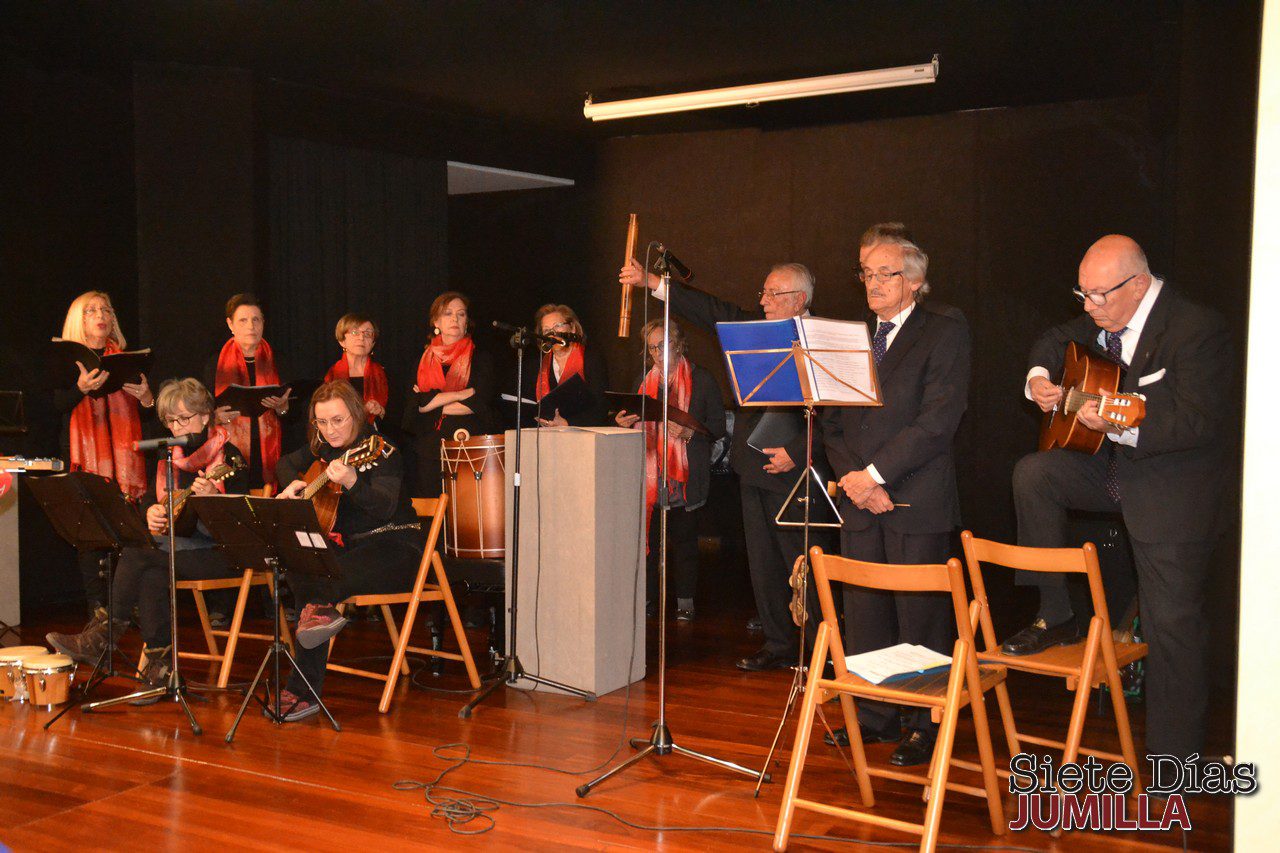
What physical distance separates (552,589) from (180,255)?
11.8ft

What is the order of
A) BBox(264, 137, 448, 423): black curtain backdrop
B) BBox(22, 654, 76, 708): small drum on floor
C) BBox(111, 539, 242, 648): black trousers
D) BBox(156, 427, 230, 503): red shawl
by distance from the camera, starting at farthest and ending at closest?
BBox(264, 137, 448, 423): black curtain backdrop → BBox(156, 427, 230, 503): red shawl → BBox(111, 539, 242, 648): black trousers → BBox(22, 654, 76, 708): small drum on floor

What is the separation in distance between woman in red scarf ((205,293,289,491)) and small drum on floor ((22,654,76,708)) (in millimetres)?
1734

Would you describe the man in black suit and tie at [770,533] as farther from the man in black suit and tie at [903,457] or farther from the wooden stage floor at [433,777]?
the man in black suit and tie at [903,457]

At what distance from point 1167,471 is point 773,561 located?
2.11 m

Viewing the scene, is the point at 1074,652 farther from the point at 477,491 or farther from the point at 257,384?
the point at 257,384

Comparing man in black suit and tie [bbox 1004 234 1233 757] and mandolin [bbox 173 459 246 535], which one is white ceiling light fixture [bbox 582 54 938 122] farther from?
mandolin [bbox 173 459 246 535]

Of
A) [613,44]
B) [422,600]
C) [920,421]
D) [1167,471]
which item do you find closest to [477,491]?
[422,600]

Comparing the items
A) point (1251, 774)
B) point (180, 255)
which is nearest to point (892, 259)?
point (1251, 774)

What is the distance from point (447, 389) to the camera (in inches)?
241

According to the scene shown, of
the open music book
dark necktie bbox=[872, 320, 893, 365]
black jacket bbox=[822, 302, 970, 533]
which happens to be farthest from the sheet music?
dark necktie bbox=[872, 320, 893, 365]

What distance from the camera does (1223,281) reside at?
4465mm

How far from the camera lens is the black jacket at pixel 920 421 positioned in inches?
157

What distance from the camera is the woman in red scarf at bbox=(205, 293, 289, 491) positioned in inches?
249

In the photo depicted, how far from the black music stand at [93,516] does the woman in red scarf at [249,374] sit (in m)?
1.41
